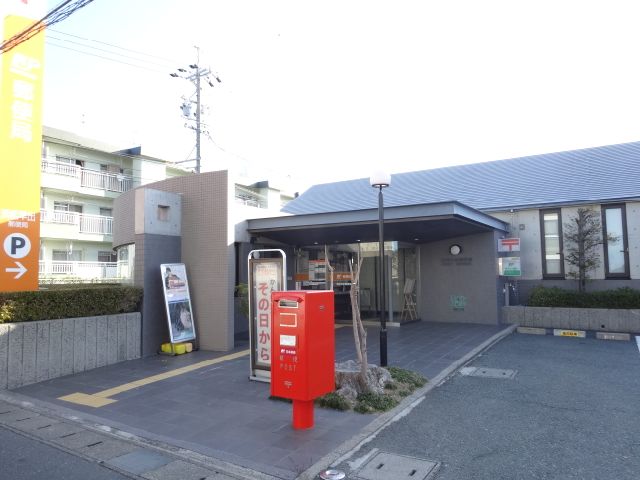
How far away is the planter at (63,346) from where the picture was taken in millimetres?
7359

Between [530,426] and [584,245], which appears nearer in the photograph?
[530,426]

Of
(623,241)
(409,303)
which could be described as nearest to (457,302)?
(409,303)

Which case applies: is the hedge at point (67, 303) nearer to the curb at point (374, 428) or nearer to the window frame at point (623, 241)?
the curb at point (374, 428)

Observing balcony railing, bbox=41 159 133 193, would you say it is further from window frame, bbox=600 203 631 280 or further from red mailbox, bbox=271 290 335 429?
window frame, bbox=600 203 631 280

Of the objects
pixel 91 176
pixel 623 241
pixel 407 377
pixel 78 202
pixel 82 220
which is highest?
pixel 91 176

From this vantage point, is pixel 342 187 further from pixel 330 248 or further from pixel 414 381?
pixel 414 381

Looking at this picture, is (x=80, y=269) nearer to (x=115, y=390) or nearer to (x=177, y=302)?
(x=177, y=302)

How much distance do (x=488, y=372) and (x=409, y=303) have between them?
6972 mm

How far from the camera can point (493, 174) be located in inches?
714

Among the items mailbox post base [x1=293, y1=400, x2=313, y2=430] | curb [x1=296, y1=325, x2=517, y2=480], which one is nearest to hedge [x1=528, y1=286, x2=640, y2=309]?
curb [x1=296, y1=325, x2=517, y2=480]

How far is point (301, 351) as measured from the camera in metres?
5.16

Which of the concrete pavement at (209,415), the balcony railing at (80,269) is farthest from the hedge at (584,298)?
the balcony railing at (80,269)

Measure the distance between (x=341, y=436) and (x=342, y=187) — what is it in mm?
17870

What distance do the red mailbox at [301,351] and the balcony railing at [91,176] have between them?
23.1 metres
